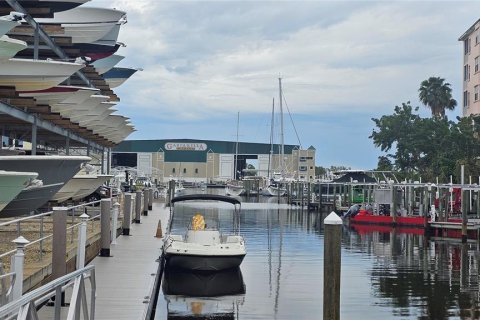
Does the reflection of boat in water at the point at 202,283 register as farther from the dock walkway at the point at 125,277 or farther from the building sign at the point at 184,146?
the building sign at the point at 184,146

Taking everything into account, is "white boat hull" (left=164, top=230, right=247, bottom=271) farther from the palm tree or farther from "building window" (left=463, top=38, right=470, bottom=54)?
the palm tree

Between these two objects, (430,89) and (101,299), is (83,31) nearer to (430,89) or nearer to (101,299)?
(101,299)

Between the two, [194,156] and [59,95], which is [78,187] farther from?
[194,156]

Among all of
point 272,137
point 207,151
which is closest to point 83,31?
point 272,137

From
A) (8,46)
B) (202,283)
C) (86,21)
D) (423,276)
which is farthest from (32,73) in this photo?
(86,21)

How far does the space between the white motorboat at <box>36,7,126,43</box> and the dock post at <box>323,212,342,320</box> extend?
83.4 ft

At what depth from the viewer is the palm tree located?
85.2m

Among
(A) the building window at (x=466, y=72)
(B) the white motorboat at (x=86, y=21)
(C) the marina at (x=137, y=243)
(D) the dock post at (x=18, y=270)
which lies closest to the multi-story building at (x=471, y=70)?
(A) the building window at (x=466, y=72)

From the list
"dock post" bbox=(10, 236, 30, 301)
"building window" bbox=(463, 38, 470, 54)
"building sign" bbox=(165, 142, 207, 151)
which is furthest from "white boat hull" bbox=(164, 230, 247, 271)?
"building sign" bbox=(165, 142, 207, 151)

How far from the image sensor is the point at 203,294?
19828mm

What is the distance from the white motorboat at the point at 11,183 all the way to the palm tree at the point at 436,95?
73366 mm

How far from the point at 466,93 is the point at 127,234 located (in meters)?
45.1

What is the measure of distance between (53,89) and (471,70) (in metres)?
45.0

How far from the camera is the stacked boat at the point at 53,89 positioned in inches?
757
